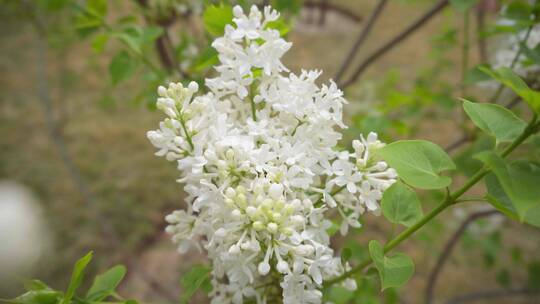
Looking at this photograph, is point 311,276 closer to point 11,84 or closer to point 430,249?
point 430,249

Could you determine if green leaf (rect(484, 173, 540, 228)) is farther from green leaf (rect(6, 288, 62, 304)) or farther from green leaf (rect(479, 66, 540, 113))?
green leaf (rect(6, 288, 62, 304))

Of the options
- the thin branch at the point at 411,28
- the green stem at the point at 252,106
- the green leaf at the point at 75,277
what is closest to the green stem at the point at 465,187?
the green stem at the point at 252,106

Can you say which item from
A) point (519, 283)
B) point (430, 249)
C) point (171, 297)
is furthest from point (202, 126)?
point (519, 283)

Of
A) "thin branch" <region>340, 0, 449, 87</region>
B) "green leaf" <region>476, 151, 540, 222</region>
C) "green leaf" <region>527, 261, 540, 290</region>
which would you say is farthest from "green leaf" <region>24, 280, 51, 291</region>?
"green leaf" <region>527, 261, 540, 290</region>

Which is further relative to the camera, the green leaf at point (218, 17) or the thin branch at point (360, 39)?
the thin branch at point (360, 39)

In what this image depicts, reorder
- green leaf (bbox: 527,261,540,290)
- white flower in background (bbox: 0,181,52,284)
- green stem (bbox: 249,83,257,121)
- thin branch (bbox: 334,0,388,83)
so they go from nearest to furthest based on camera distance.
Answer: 1. green stem (bbox: 249,83,257,121)
2. thin branch (bbox: 334,0,388,83)
3. green leaf (bbox: 527,261,540,290)
4. white flower in background (bbox: 0,181,52,284)

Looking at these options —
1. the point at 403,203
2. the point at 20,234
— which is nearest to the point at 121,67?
the point at 403,203

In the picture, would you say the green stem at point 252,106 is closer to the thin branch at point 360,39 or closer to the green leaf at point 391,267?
the green leaf at point 391,267

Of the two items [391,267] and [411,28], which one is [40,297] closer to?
[391,267]
